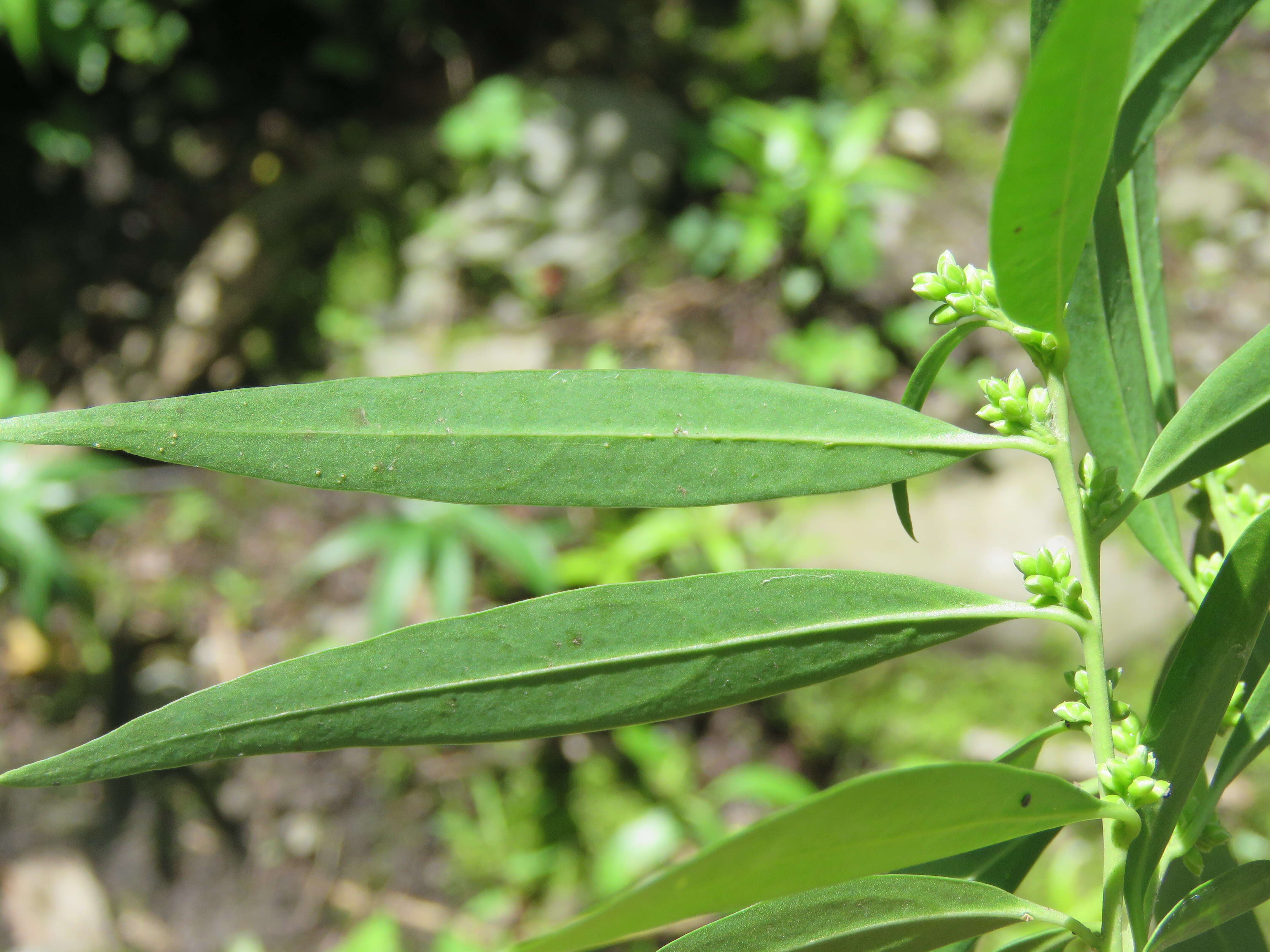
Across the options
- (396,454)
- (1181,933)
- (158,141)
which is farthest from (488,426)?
(158,141)

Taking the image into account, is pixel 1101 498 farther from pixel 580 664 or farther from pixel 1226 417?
pixel 580 664

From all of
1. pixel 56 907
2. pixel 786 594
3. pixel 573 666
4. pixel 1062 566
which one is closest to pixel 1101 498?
pixel 1062 566

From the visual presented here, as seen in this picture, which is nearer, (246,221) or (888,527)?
(888,527)

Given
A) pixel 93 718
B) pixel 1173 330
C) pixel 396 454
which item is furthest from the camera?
pixel 93 718

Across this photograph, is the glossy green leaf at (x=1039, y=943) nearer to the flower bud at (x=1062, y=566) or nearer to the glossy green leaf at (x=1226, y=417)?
the flower bud at (x=1062, y=566)

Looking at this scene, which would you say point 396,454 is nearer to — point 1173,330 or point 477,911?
point 477,911

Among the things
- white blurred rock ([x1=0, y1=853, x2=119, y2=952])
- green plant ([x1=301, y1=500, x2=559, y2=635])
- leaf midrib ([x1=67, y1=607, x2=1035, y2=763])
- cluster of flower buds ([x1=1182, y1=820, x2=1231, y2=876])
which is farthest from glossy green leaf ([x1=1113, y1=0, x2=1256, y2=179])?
white blurred rock ([x1=0, y1=853, x2=119, y2=952])

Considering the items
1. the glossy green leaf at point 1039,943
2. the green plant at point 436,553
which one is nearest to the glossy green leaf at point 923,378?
the glossy green leaf at point 1039,943
